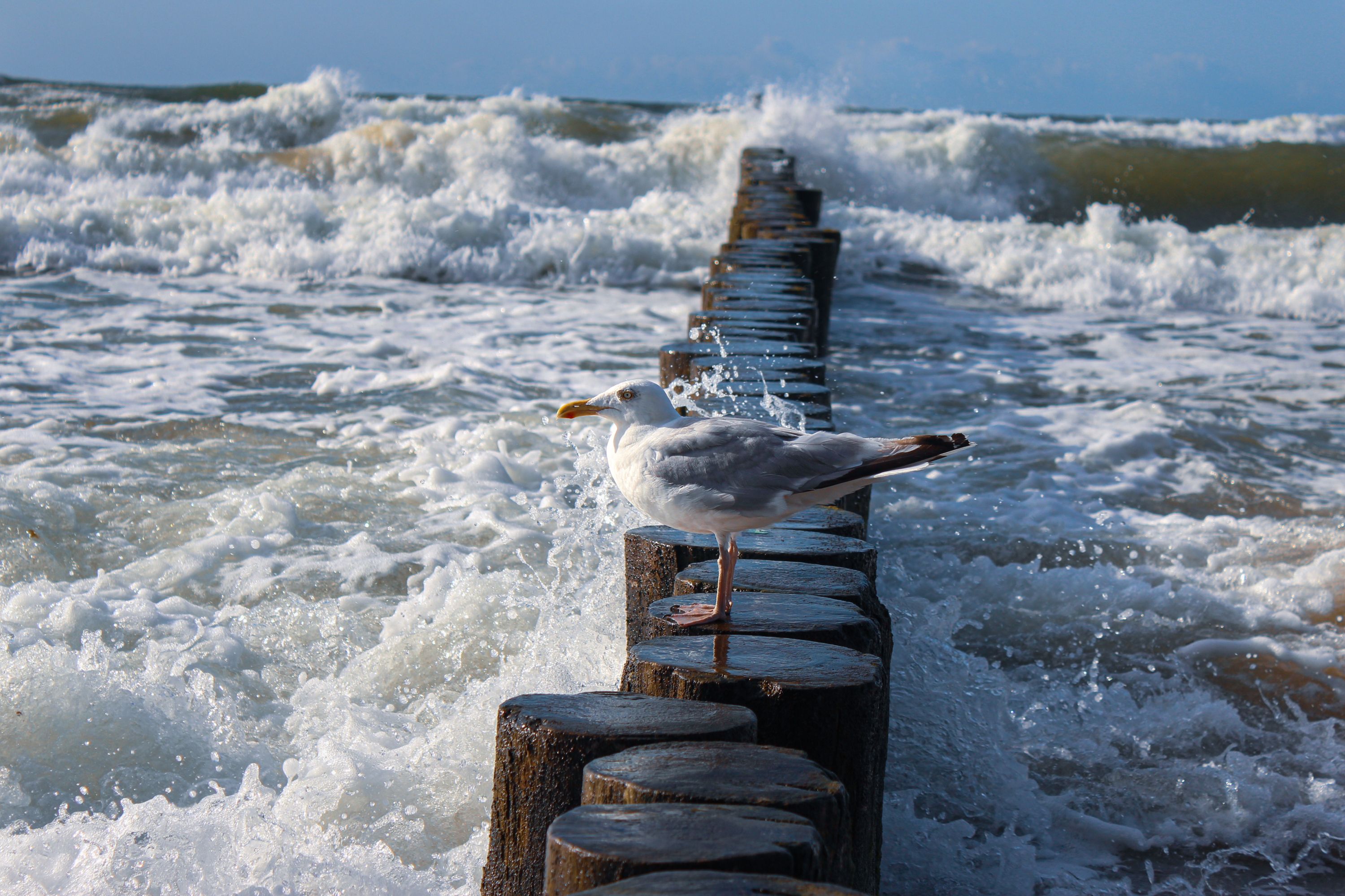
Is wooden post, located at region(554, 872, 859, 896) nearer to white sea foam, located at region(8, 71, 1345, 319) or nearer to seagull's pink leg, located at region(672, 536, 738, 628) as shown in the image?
seagull's pink leg, located at region(672, 536, 738, 628)

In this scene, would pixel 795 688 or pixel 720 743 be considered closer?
pixel 720 743

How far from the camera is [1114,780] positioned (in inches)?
125

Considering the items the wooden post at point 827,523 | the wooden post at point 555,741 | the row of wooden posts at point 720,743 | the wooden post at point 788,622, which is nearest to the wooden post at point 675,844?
the row of wooden posts at point 720,743

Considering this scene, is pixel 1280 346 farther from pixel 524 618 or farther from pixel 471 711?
pixel 471 711

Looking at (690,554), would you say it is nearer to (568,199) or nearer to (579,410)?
(579,410)

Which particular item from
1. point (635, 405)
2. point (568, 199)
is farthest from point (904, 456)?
point (568, 199)

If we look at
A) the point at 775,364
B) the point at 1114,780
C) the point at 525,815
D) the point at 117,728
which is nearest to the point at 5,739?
the point at 117,728

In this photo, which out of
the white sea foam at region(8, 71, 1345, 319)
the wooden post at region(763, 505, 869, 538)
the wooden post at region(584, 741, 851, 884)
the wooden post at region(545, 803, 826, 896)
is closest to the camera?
the wooden post at region(545, 803, 826, 896)

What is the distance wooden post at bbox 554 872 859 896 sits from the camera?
4.34ft

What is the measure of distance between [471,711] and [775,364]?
5.74 ft

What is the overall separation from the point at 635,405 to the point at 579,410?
0.15 metres

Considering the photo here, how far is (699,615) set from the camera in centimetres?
224

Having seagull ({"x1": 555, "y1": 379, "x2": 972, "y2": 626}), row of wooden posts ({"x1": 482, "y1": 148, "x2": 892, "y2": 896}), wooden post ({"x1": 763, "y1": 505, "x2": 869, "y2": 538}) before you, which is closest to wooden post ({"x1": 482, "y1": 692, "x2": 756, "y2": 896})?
row of wooden posts ({"x1": 482, "y1": 148, "x2": 892, "y2": 896})

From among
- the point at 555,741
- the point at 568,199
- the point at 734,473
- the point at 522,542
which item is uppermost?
the point at 568,199
